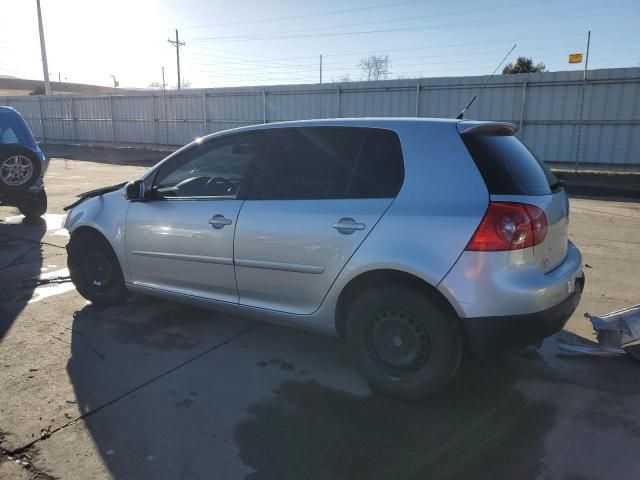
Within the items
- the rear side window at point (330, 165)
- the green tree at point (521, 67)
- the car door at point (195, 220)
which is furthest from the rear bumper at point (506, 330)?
the green tree at point (521, 67)

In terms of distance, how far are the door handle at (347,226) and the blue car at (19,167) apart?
667cm

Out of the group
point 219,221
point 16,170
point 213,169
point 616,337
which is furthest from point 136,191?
point 16,170

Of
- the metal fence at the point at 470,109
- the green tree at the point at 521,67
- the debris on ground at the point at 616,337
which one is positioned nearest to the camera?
the debris on ground at the point at 616,337

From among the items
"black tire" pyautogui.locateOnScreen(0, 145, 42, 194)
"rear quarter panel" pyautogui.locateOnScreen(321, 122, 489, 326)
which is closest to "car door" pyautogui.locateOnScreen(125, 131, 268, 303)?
"rear quarter panel" pyautogui.locateOnScreen(321, 122, 489, 326)

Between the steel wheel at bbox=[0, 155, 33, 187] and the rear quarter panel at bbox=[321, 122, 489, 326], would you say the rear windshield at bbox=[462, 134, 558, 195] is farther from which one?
the steel wheel at bbox=[0, 155, 33, 187]

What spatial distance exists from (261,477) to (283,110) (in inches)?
717

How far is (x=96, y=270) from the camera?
15.1 feet

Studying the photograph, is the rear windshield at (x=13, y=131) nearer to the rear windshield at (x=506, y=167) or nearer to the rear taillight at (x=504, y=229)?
the rear windshield at (x=506, y=167)

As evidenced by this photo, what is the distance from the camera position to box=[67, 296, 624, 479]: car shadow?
2.54m

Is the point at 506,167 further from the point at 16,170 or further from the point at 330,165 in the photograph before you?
the point at 16,170

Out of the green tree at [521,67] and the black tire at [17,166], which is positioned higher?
the green tree at [521,67]

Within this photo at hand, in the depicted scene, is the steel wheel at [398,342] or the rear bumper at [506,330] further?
the steel wheel at [398,342]

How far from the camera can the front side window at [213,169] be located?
12.2 ft

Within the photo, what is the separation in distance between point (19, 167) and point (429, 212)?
23.9ft
